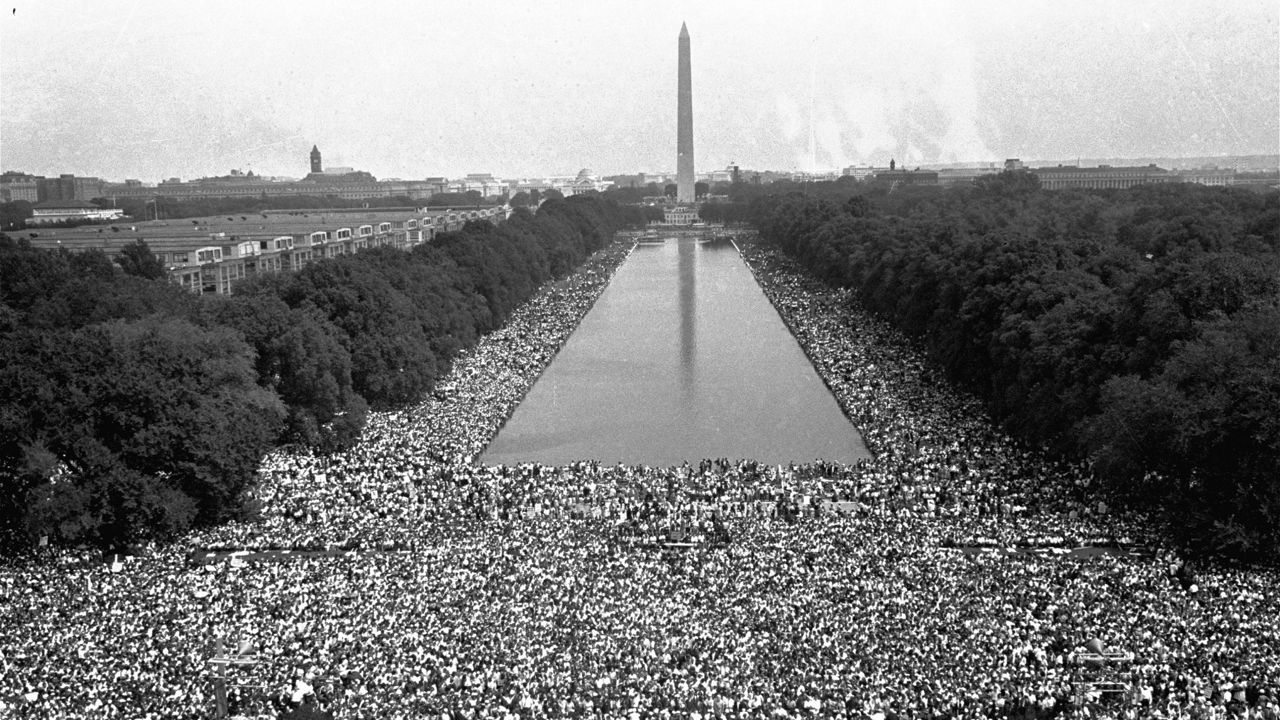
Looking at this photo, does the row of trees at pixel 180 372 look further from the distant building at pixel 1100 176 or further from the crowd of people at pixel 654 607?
the distant building at pixel 1100 176

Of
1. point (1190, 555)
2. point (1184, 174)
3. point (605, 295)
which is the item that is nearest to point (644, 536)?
point (1190, 555)

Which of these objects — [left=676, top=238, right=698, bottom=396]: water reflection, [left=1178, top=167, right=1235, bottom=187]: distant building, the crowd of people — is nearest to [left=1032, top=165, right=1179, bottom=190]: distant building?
[left=1178, top=167, right=1235, bottom=187]: distant building

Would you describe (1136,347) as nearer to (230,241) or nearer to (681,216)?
(230,241)

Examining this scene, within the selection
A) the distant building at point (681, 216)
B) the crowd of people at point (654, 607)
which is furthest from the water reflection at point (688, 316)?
the distant building at point (681, 216)

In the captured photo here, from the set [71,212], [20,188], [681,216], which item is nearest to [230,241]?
[71,212]

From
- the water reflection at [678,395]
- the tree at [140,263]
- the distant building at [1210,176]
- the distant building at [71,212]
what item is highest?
the distant building at [1210,176]

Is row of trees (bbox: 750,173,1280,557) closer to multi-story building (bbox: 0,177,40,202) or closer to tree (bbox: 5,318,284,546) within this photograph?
tree (bbox: 5,318,284,546)
